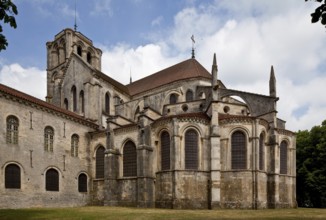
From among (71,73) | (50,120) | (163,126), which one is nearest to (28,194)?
(50,120)

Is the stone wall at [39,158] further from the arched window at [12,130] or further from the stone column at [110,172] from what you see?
the stone column at [110,172]

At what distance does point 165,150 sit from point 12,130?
40.7ft

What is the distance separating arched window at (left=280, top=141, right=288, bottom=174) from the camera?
2975cm

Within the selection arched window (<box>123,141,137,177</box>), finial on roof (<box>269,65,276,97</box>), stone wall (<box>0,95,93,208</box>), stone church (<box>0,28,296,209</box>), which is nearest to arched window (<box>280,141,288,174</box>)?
stone church (<box>0,28,296,209</box>)

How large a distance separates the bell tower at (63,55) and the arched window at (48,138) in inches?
519

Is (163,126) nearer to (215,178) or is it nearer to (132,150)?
(132,150)

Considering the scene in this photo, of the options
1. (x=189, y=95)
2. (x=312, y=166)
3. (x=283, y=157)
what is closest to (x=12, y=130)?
(x=189, y=95)

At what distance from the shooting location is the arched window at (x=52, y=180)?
89.3 feet

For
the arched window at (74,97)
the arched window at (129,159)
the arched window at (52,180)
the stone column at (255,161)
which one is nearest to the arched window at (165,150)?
the arched window at (129,159)

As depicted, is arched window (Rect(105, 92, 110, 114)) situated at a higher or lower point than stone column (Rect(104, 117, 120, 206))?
higher

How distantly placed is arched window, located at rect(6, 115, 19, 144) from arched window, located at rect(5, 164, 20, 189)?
1940 mm

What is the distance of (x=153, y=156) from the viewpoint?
2786 cm

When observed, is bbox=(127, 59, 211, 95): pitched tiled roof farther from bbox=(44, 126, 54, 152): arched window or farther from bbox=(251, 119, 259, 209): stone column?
bbox=(44, 126, 54, 152): arched window

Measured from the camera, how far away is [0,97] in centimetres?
2409
